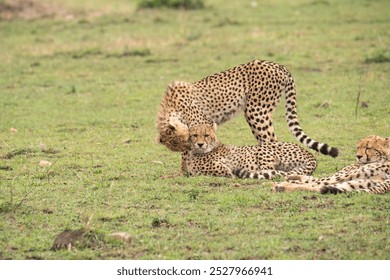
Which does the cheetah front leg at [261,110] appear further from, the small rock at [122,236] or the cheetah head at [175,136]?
the small rock at [122,236]

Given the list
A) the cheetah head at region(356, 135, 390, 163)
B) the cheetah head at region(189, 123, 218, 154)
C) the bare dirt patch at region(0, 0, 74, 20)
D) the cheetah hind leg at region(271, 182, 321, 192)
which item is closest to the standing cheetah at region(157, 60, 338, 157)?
the cheetah head at region(189, 123, 218, 154)

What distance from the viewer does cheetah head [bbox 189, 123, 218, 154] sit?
27.1ft

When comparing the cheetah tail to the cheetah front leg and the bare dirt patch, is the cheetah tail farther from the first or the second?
the bare dirt patch

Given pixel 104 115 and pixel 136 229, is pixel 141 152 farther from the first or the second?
pixel 136 229

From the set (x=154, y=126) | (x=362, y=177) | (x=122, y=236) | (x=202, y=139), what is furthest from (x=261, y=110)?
(x=122, y=236)

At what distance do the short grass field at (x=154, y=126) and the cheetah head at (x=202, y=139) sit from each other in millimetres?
371

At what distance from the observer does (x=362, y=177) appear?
7.56 m

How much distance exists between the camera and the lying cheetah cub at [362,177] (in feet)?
24.2

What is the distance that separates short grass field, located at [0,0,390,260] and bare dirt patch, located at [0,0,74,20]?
0.05m

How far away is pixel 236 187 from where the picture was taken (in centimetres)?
777

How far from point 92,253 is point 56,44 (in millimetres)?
10587

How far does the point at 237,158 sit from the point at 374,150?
1.27 metres

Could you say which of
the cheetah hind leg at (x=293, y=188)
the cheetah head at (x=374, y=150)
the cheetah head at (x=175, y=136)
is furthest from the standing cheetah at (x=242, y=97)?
the cheetah hind leg at (x=293, y=188)

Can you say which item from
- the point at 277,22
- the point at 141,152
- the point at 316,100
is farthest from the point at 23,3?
the point at 141,152
